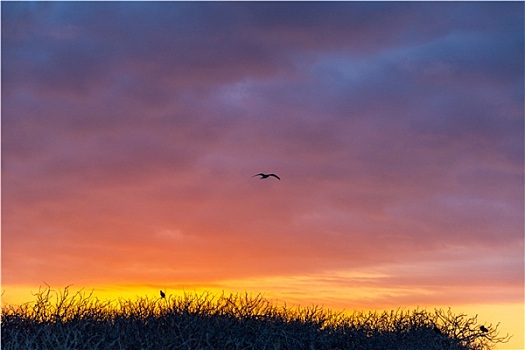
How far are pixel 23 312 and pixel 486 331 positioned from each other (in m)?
19.1

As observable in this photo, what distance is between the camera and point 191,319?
2562cm

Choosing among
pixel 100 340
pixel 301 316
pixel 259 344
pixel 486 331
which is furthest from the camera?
pixel 486 331

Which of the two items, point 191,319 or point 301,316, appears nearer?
point 191,319

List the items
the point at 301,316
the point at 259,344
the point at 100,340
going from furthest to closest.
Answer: the point at 301,316 → the point at 259,344 → the point at 100,340

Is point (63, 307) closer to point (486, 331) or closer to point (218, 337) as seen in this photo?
point (218, 337)

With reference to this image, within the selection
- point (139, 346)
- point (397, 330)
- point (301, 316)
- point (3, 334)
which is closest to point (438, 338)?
point (397, 330)

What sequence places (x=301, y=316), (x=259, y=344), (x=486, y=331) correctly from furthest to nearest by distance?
(x=486, y=331)
(x=301, y=316)
(x=259, y=344)

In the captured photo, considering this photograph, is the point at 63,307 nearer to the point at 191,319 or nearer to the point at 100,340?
the point at 100,340

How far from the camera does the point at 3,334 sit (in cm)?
2562

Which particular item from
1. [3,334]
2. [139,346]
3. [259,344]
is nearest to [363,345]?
[259,344]

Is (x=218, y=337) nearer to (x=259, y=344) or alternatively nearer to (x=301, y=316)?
A: (x=259, y=344)

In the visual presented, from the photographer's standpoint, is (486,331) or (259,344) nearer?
(259,344)

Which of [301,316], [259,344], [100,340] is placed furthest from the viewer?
[301,316]

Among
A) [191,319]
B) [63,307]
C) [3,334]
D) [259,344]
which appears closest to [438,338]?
[259,344]
